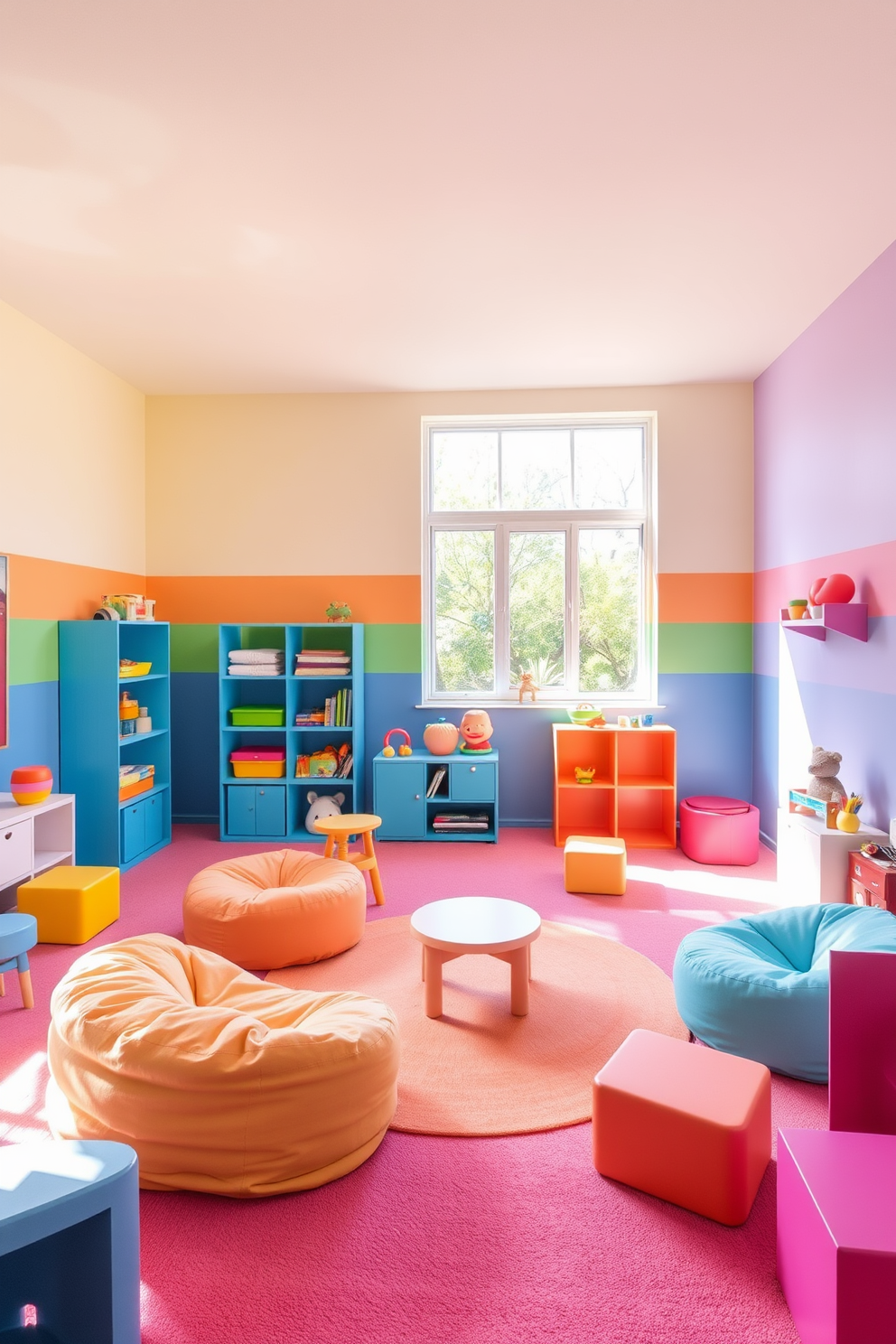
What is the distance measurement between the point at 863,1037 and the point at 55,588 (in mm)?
4943

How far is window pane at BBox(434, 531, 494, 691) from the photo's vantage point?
243 inches

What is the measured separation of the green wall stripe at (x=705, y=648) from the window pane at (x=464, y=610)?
1414mm

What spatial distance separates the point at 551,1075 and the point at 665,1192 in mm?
630

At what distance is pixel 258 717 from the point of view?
18.9 feet

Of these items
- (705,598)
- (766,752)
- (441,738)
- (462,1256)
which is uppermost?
(705,598)

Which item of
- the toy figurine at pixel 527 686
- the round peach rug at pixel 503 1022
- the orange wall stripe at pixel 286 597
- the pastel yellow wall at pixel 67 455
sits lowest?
the round peach rug at pixel 503 1022

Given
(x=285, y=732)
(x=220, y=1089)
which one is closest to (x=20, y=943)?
(x=220, y=1089)

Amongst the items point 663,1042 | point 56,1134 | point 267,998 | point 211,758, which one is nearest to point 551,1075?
point 663,1042

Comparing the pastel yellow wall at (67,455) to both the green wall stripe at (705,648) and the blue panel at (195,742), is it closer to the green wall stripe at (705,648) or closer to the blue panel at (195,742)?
the blue panel at (195,742)

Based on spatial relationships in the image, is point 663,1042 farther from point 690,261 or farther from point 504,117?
point 690,261

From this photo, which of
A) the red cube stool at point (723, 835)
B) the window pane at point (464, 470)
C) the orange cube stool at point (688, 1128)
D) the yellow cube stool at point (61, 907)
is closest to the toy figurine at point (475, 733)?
the red cube stool at point (723, 835)

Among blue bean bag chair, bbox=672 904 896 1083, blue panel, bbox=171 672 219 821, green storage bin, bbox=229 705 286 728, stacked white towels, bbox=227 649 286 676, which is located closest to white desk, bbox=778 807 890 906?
blue bean bag chair, bbox=672 904 896 1083

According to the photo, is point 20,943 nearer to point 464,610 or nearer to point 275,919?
point 275,919

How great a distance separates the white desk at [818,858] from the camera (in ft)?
12.4
